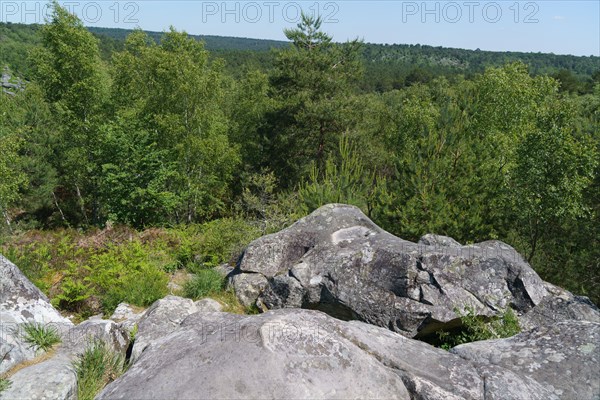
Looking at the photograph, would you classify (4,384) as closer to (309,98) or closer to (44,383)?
(44,383)

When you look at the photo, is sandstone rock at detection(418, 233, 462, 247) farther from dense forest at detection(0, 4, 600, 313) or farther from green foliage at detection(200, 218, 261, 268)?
green foliage at detection(200, 218, 261, 268)

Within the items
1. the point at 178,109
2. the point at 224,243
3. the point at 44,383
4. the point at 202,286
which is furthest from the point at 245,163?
the point at 44,383

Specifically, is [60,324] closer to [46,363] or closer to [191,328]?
[46,363]

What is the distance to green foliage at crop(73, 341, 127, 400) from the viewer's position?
5406 millimetres

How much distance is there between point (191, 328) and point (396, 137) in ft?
97.6

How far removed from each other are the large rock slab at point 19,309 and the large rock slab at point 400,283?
3.40m

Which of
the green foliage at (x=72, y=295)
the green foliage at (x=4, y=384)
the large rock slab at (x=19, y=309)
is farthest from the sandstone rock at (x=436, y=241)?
the green foliage at (x=4, y=384)

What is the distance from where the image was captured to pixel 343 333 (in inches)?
199

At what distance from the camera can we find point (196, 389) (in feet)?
13.0

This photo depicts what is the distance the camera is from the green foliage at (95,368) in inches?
213

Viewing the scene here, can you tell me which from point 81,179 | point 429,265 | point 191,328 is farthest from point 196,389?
point 81,179

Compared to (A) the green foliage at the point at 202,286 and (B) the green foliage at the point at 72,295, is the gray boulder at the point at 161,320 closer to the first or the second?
(A) the green foliage at the point at 202,286

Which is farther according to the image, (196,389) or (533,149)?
(533,149)

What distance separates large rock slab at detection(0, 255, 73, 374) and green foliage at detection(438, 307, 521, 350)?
Result: 602 cm
